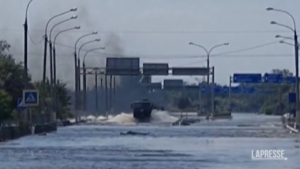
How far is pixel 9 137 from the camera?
55.2 meters

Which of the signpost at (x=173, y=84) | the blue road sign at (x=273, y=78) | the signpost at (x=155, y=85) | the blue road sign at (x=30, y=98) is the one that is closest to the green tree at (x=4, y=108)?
the blue road sign at (x=30, y=98)

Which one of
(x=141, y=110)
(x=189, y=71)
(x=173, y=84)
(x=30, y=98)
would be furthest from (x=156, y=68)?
(x=30, y=98)

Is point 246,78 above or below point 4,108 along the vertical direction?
above

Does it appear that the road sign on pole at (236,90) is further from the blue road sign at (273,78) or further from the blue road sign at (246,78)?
the blue road sign at (273,78)

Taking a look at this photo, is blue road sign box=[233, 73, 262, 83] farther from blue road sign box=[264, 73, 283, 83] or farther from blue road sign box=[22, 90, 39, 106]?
blue road sign box=[22, 90, 39, 106]

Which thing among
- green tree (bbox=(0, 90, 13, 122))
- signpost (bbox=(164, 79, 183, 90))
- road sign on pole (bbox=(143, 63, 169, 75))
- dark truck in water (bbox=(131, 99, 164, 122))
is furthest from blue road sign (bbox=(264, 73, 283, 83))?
green tree (bbox=(0, 90, 13, 122))

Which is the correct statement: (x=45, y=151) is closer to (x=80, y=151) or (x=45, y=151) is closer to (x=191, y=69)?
(x=80, y=151)

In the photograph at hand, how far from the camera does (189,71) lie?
451 ft

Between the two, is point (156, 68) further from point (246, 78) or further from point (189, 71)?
point (246, 78)

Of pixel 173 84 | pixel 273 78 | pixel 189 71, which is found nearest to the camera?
pixel 189 71

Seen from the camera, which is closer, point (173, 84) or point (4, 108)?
point (4, 108)

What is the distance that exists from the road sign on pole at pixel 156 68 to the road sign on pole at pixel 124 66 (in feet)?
11.0

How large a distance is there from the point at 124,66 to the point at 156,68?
20.0 ft

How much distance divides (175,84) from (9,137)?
132 metres
